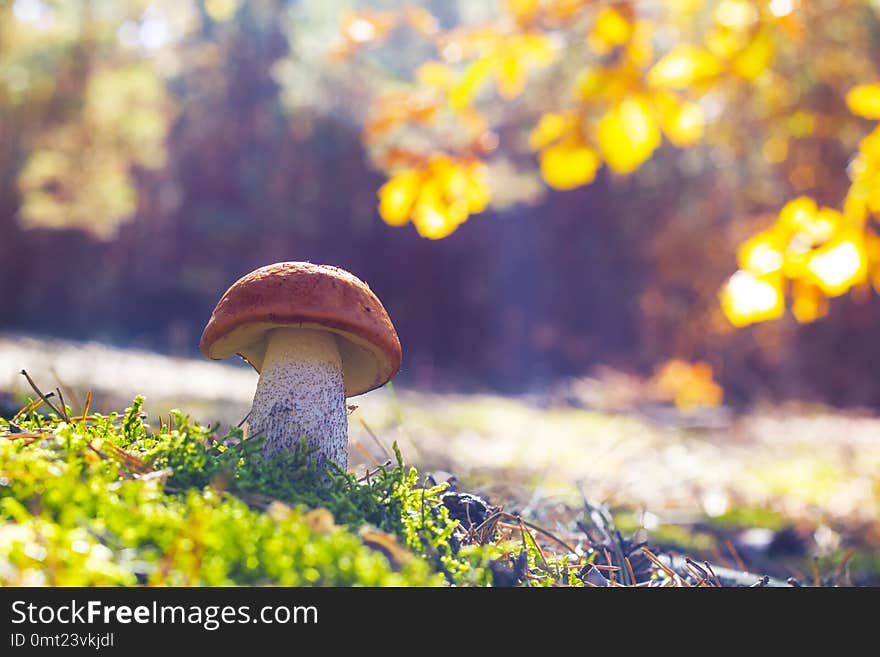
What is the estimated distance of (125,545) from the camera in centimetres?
70

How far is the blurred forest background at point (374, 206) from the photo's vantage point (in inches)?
339

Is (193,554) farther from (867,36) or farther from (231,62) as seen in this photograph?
(231,62)

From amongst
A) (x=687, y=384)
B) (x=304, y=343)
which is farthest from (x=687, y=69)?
(x=687, y=384)

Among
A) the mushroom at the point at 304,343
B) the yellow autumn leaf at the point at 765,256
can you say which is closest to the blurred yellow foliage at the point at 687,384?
the yellow autumn leaf at the point at 765,256

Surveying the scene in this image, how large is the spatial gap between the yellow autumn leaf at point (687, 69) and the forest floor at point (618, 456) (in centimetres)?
105

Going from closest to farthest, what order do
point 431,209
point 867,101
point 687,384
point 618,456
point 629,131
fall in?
point 867,101 < point 629,131 < point 431,209 < point 618,456 < point 687,384

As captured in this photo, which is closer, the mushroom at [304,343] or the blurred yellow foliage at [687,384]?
the mushroom at [304,343]

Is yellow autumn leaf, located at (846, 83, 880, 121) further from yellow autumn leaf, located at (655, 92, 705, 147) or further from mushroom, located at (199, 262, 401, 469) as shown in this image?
mushroom, located at (199, 262, 401, 469)

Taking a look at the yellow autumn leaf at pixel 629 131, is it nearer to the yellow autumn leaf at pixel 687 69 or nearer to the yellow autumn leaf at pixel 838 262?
the yellow autumn leaf at pixel 687 69

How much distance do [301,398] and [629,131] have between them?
135 centimetres

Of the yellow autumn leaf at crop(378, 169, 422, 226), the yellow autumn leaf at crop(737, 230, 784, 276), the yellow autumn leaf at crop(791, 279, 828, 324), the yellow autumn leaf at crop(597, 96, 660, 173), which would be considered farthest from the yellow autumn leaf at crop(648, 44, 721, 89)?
the yellow autumn leaf at crop(378, 169, 422, 226)

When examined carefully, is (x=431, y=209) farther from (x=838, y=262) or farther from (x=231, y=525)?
(x=231, y=525)

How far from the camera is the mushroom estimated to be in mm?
1002

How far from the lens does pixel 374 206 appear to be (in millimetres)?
10250
